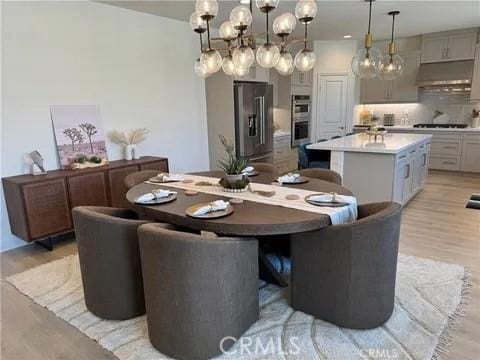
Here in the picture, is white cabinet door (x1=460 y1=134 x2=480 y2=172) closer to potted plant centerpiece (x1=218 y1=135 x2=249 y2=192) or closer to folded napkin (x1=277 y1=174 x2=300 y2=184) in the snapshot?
folded napkin (x1=277 y1=174 x2=300 y2=184)

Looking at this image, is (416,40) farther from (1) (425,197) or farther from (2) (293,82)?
(1) (425,197)

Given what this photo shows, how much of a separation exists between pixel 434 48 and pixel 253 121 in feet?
13.1

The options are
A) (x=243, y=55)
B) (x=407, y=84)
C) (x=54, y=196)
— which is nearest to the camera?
(x=243, y=55)

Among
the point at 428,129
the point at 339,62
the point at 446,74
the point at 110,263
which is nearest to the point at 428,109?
the point at 428,129

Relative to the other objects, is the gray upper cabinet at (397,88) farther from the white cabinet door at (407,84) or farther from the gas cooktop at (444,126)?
the gas cooktop at (444,126)

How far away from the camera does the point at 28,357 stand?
2062 mm

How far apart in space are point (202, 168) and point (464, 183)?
4484mm

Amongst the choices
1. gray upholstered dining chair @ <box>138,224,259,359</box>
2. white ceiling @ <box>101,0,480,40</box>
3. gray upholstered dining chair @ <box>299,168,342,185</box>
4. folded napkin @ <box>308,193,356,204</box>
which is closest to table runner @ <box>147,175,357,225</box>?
folded napkin @ <box>308,193,356,204</box>

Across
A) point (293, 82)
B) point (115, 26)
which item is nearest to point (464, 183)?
point (293, 82)

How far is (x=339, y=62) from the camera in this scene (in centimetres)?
723

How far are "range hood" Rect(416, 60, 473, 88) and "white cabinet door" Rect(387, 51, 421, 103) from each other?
11 centimetres

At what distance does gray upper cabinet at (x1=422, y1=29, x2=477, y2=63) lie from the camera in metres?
6.37

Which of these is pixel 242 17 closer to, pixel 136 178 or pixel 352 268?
pixel 136 178

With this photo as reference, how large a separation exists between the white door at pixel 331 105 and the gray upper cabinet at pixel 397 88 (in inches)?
22.7
